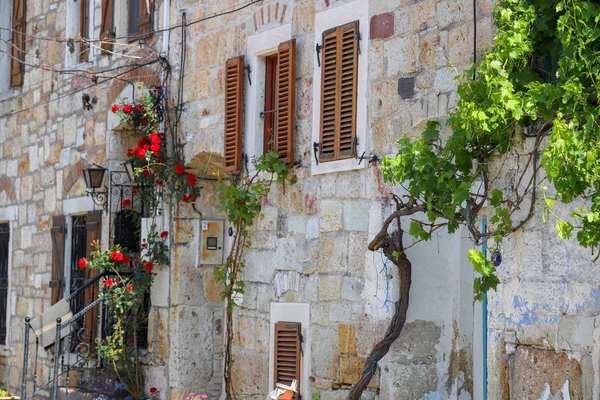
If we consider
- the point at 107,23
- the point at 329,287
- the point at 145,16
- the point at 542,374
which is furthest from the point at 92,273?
the point at 542,374

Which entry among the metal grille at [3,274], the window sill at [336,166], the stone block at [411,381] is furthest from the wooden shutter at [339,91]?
the metal grille at [3,274]

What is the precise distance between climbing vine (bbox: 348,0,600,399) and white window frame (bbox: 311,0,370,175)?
104 cm

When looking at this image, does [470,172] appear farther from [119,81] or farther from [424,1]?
[119,81]

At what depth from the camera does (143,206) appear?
9.78 m

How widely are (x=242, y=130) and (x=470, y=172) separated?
302cm

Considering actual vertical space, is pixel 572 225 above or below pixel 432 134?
below

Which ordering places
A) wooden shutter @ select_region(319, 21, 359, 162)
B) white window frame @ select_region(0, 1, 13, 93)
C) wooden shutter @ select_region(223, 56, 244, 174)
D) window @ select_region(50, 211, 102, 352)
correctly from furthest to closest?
white window frame @ select_region(0, 1, 13, 93), window @ select_region(50, 211, 102, 352), wooden shutter @ select_region(223, 56, 244, 174), wooden shutter @ select_region(319, 21, 359, 162)

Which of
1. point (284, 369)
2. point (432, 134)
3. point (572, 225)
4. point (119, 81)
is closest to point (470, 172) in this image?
point (432, 134)

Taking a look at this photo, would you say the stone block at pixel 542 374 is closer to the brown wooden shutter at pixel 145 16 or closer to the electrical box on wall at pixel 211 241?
the electrical box on wall at pixel 211 241

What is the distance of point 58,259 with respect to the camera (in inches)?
437

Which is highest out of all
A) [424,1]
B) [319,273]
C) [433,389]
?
[424,1]

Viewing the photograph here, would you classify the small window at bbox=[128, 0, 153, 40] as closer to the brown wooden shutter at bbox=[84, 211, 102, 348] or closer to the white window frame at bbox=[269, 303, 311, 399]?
the brown wooden shutter at bbox=[84, 211, 102, 348]

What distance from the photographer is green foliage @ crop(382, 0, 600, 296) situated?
186 inches

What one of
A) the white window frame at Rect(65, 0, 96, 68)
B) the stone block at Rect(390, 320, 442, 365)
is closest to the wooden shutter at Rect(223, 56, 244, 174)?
the stone block at Rect(390, 320, 442, 365)
